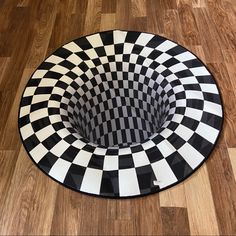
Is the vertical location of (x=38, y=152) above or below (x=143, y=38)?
below

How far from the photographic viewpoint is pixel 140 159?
2.58 ft

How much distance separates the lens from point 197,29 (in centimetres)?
118

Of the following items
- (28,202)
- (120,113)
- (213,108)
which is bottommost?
(120,113)

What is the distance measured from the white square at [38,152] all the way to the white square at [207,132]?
17.1 inches

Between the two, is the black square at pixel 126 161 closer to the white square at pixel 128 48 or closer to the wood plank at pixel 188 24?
the white square at pixel 128 48

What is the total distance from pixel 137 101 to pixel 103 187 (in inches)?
20.0

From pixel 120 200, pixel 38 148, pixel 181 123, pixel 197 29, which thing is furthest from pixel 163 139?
pixel 197 29

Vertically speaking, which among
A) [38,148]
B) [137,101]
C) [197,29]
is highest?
[197,29]

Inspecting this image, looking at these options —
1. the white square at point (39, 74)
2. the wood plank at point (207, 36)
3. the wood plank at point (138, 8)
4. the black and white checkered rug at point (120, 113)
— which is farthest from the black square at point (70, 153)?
the wood plank at point (138, 8)

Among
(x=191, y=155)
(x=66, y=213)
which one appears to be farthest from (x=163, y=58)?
(x=66, y=213)

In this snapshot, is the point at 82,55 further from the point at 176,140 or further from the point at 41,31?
the point at 176,140

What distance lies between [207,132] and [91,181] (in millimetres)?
354

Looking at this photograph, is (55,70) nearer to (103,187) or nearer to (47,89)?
(47,89)

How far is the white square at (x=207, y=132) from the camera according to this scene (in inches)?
32.6
